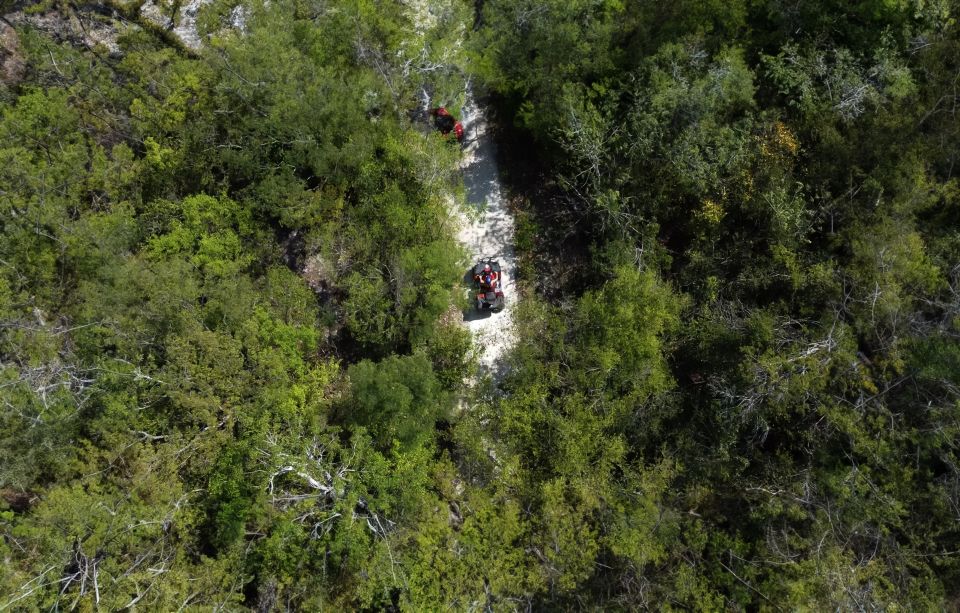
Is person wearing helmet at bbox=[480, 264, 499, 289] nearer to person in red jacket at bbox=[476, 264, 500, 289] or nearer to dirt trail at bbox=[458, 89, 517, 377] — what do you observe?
person in red jacket at bbox=[476, 264, 500, 289]

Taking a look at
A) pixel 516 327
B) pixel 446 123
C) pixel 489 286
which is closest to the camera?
pixel 489 286

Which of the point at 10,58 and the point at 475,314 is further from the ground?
the point at 10,58

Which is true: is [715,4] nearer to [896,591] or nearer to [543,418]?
[543,418]

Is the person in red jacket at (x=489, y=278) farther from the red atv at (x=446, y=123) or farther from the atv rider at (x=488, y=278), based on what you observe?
the red atv at (x=446, y=123)

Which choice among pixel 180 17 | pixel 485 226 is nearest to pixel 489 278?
pixel 485 226

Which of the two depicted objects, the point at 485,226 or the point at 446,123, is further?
the point at 446,123

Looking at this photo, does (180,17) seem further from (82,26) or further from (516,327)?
(516,327)
